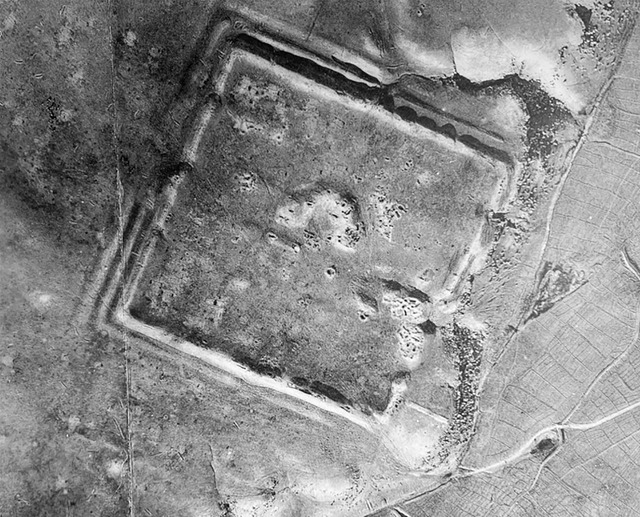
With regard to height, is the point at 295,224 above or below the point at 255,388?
above

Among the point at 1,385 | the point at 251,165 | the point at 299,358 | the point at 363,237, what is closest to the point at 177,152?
the point at 251,165

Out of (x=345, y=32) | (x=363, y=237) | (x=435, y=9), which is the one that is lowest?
(x=363, y=237)

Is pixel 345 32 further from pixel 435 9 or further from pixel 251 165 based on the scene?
pixel 251 165

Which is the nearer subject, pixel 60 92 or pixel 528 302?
pixel 60 92
